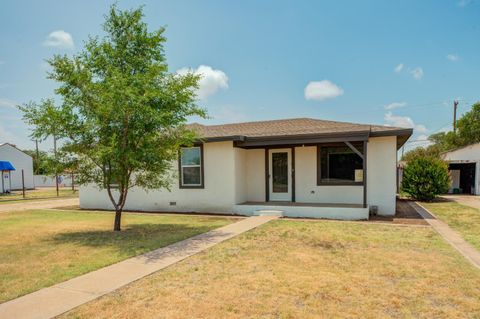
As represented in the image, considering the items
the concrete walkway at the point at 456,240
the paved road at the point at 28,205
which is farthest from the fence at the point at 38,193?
the concrete walkway at the point at 456,240

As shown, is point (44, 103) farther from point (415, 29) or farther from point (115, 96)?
point (415, 29)

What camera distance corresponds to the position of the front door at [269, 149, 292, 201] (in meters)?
12.3

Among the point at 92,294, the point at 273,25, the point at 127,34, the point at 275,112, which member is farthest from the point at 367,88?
the point at 92,294

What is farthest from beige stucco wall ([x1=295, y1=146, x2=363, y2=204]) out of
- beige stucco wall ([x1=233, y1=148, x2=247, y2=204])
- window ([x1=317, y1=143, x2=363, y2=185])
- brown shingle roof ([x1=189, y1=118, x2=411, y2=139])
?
beige stucco wall ([x1=233, y1=148, x2=247, y2=204])

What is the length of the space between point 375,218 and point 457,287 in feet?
20.5

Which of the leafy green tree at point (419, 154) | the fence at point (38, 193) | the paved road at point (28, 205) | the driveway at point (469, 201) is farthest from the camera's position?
the fence at point (38, 193)

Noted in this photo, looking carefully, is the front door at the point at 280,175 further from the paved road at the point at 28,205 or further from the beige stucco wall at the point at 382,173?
the paved road at the point at 28,205

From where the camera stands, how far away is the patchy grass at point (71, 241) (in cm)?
478

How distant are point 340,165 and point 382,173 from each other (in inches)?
57.6

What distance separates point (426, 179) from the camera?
15.5 meters

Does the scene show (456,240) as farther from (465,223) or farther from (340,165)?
(340,165)

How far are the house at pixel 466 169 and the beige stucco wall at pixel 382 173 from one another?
45.3ft

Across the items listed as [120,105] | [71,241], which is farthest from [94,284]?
[120,105]

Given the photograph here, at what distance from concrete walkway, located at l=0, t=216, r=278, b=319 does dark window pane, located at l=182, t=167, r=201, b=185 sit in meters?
5.23
